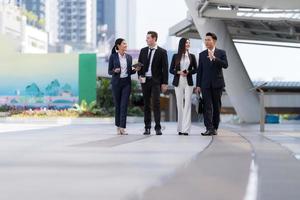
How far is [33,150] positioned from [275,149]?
9.90ft

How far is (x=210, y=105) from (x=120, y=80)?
5.83 ft

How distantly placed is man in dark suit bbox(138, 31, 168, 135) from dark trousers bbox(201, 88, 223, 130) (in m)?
0.77

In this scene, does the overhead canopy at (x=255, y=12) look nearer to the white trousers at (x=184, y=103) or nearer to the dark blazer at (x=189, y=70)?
the dark blazer at (x=189, y=70)

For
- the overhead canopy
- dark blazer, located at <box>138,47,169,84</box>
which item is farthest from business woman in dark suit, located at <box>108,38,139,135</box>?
the overhead canopy

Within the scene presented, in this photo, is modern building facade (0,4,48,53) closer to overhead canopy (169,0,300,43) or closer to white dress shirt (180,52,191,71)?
overhead canopy (169,0,300,43)

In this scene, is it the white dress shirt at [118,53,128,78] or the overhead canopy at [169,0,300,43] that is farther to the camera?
the overhead canopy at [169,0,300,43]

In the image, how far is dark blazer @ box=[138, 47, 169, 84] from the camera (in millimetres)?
11328

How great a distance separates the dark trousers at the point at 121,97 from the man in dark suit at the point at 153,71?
35 cm

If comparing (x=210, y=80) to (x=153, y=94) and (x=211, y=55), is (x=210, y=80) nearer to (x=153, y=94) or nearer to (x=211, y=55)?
(x=211, y=55)

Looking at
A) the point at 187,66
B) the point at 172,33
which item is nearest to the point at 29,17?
the point at 172,33

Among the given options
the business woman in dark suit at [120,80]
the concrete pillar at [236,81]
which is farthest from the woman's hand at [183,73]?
the concrete pillar at [236,81]

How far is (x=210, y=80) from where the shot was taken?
36.7ft

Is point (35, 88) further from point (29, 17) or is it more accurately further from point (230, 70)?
point (29, 17)

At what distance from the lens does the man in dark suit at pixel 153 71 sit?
11336 millimetres
